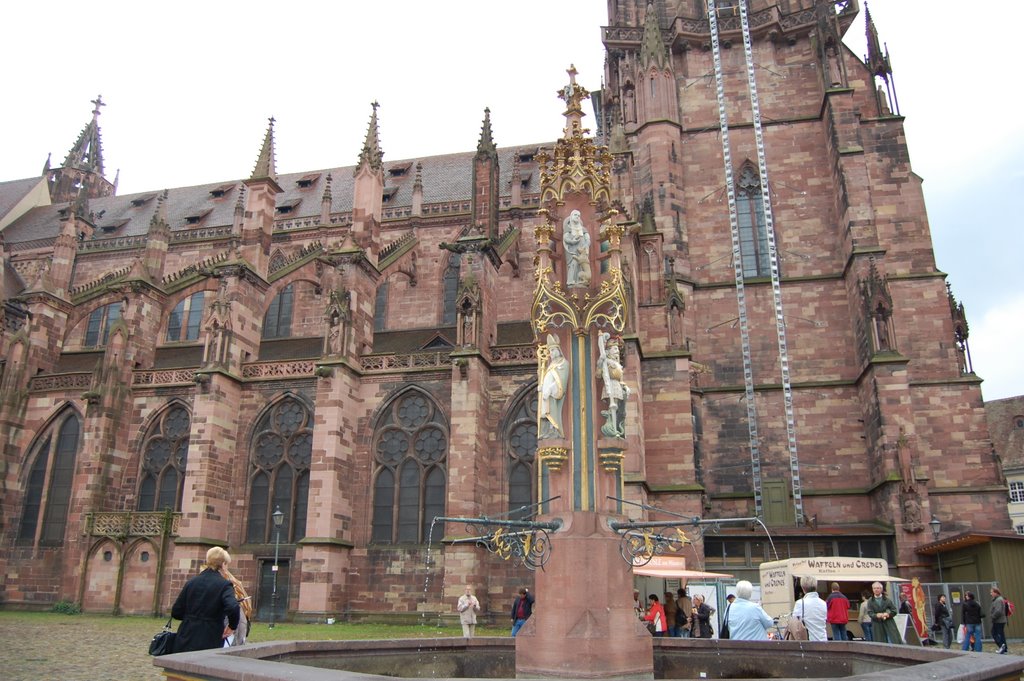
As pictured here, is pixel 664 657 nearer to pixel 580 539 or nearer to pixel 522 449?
pixel 580 539

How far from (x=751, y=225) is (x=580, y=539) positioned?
1999 centimetres

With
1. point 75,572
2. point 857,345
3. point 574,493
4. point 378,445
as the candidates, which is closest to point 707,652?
point 574,493

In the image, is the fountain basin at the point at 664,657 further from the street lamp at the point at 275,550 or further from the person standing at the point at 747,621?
the street lamp at the point at 275,550

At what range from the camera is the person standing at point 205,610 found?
17.7 ft

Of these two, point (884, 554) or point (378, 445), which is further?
point (378, 445)

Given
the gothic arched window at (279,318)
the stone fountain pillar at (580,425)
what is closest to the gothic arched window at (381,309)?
the gothic arched window at (279,318)

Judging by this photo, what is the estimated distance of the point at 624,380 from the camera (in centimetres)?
1755

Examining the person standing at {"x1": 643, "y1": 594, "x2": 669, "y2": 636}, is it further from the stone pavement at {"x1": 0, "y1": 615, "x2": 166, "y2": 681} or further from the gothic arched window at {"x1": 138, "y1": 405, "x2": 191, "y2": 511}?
the gothic arched window at {"x1": 138, "y1": 405, "x2": 191, "y2": 511}

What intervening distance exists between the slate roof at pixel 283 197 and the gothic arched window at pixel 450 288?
3456 millimetres

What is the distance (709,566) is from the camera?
20.2 metres

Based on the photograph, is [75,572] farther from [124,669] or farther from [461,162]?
[461,162]

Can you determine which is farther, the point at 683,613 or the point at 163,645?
the point at 683,613

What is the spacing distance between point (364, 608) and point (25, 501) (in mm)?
12057

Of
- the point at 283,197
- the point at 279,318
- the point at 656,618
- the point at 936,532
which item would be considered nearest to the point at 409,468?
the point at 656,618
